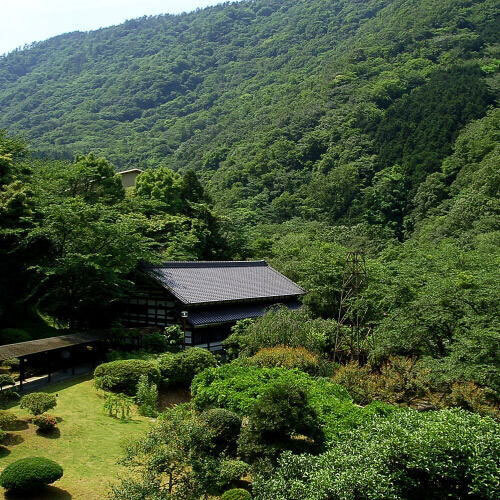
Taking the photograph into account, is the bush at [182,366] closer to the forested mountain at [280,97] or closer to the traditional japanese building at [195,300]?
the traditional japanese building at [195,300]

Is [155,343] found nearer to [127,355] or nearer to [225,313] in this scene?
[127,355]

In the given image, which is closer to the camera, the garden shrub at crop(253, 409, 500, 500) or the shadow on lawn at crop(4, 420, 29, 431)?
the garden shrub at crop(253, 409, 500, 500)

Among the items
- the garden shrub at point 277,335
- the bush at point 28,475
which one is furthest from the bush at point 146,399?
the bush at point 28,475

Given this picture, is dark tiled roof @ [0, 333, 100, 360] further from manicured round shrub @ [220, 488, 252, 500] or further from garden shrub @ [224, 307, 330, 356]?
manicured round shrub @ [220, 488, 252, 500]

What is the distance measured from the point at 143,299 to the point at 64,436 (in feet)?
36.8

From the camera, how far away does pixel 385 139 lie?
62781 mm

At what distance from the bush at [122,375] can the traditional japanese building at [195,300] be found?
189 inches

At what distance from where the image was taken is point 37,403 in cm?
1238

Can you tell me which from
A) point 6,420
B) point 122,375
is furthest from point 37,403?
point 122,375

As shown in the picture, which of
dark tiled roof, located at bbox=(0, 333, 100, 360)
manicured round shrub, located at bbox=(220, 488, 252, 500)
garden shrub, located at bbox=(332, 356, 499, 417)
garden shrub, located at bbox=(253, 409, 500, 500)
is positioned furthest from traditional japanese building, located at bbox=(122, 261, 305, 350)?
garden shrub, located at bbox=(253, 409, 500, 500)

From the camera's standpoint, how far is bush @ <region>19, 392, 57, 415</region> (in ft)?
40.3

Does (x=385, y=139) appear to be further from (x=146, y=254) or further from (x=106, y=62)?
(x=106, y=62)

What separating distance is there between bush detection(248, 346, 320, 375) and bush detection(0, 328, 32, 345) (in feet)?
29.1

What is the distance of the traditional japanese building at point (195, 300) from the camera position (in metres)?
21.6
